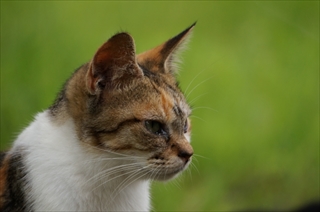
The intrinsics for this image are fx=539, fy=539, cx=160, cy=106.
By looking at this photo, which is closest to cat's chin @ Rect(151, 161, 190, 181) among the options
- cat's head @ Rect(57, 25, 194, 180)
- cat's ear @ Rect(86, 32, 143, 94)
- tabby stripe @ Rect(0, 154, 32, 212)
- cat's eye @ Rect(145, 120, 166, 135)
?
cat's head @ Rect(57, 25, 194, 180)

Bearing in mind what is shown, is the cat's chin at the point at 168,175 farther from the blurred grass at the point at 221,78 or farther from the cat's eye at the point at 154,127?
the blurred grass at the point at 221,78

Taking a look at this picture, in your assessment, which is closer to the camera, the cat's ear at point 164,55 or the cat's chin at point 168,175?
the cat's chin at point 168,175

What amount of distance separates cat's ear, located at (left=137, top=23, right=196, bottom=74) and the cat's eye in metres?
0.28

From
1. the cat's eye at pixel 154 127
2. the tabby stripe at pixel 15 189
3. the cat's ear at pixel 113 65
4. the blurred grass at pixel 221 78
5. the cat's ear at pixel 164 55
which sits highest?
the cat's ear at pixel 113 65

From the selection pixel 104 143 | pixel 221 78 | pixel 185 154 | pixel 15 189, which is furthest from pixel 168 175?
pixel 221 78

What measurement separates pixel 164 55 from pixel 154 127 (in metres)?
0.36

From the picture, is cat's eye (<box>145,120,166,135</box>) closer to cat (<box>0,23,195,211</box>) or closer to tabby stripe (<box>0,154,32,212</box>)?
cat (<box>0,23,195,211</box>)

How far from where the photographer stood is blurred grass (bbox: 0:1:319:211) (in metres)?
2.87

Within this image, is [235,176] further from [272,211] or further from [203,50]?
[203,50]

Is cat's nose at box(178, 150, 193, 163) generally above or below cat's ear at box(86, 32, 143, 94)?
below

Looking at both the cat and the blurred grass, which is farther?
the blurred grass

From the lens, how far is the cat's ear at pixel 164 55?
187cm

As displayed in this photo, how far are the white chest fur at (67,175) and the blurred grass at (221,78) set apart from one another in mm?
1023

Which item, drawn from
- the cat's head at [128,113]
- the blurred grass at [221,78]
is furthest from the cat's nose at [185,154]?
the blurred grass at [221,78]
